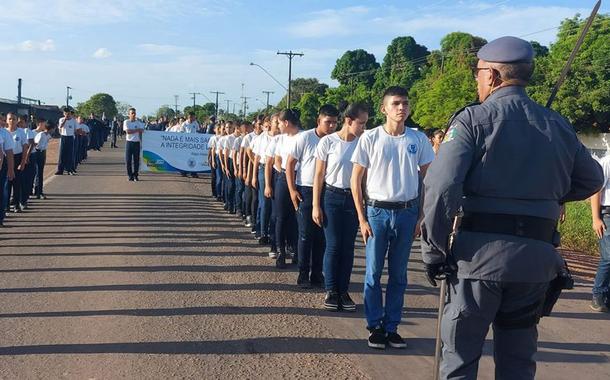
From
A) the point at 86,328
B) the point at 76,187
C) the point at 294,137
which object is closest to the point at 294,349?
the point at 86,328

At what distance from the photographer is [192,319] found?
20.4 ft

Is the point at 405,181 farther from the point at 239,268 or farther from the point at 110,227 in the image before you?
the point at 110,227

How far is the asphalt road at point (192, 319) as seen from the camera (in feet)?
16.7

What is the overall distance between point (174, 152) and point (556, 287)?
18.8 m

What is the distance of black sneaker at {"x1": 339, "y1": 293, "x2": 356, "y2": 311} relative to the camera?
6742mm

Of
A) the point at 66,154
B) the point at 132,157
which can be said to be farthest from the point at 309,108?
the point at 132,157

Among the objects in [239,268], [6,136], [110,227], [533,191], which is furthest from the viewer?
[110,227]

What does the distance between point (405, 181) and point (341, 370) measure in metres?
1.65

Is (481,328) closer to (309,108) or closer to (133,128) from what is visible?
(133,128)

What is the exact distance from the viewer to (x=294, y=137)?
798 centimetres

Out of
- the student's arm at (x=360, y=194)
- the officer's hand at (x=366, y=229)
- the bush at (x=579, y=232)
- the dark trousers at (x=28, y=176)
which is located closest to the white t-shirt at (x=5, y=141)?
the dark trousers at (x=28, y=176)

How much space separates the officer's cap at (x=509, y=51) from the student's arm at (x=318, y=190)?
3404 millimetres

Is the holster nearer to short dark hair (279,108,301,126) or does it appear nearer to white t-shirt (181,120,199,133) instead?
short dark hair (279,108,301,126)

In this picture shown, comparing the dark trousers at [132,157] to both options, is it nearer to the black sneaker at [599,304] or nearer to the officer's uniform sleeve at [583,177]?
the black sneaker at [599,304]
